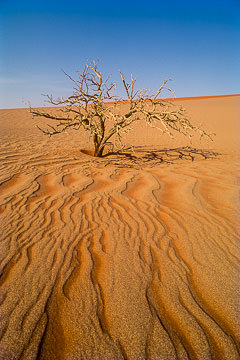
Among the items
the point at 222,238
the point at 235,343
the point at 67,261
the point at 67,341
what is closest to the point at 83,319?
the point at 67,341

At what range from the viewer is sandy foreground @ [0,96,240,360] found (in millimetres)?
1334

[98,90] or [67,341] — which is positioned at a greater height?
[98,90]

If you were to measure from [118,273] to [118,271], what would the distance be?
3 centimetres

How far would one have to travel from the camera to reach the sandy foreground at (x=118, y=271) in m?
1.33

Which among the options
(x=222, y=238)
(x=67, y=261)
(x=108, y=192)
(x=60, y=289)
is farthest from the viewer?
(x=108, y=192)

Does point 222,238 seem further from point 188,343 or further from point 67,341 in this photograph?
point 67,341

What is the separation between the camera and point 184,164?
5699mm

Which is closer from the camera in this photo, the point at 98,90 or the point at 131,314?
the point at 131,314

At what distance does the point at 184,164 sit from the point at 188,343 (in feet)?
15.6

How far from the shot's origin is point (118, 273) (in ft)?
6.19

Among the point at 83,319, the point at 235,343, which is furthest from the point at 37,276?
the point at 235,343

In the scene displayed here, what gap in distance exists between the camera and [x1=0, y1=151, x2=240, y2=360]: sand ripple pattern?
52.4 inches

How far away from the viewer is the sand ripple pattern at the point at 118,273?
4.37 ft

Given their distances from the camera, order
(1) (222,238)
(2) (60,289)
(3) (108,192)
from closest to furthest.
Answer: (2) (60,289)
(1) (222,238)
(3) (108,192)
